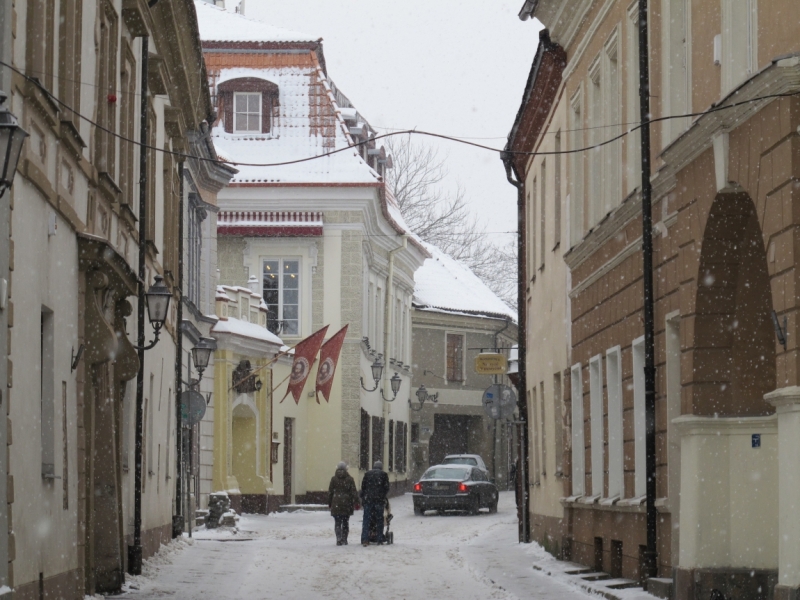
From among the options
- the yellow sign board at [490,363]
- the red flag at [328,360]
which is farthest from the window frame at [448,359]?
the yellow sign board at [490,363]

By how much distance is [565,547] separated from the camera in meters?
22.7

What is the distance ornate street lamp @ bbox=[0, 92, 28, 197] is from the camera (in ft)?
29.0

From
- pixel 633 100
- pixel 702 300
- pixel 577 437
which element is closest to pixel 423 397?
pixel 577 437

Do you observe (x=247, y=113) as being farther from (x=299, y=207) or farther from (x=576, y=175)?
(x=576, y=175)

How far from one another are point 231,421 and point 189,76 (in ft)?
39.2

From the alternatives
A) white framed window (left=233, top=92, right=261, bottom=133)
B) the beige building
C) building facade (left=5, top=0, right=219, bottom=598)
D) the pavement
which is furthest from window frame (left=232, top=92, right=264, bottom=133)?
building facade (left=5, top=0, right=219, bottom=598)

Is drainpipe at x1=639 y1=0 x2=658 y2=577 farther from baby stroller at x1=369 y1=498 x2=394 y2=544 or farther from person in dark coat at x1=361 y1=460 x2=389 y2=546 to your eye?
baby stroller at x1=369 y1=498 x2=394 y2=544

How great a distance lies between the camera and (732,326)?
1435 centimetres

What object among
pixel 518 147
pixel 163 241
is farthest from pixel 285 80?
pixel 163 241

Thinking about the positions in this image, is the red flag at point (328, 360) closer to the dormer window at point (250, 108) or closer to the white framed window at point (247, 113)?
the dormer window at point (250, 108)

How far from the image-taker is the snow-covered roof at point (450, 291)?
62.7 metres

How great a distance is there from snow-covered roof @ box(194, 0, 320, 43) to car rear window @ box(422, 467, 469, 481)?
1292 centimetres

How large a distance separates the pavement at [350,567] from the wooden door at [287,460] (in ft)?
31.8

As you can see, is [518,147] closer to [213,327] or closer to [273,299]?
[213,327]
